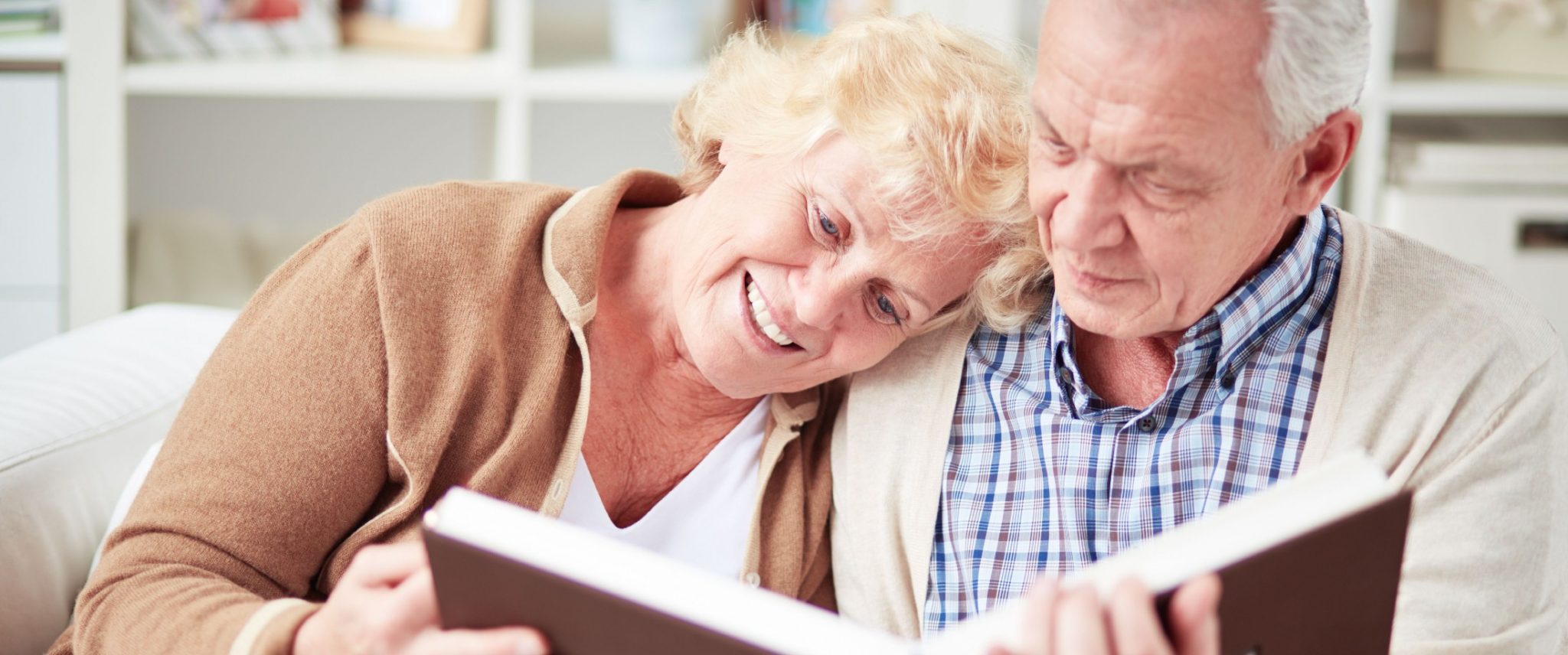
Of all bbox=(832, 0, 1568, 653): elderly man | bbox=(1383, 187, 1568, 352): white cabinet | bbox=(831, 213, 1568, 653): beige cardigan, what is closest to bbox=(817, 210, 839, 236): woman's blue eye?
bbox=(832, 0, 1568, 653): elderly man

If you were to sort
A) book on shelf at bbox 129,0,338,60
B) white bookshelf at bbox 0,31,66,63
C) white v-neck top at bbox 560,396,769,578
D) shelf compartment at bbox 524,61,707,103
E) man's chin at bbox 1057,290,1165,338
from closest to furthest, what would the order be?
man's chin at bbox 1057,290,1165,338 < white v-neck top at bbox 560,396,769,578 < white bookshelf at bbox 0,31,66,63 < book on shelf at bbox 129,0,338,60 < shelf compartment at bbox 524,61,707,103

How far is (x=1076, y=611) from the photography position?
Result: 81cm

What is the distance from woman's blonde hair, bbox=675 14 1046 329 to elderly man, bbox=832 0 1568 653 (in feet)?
0.27

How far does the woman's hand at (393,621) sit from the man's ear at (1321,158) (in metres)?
0.70

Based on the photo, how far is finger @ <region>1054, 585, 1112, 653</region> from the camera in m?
0.80

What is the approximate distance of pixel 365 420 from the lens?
4.08ft

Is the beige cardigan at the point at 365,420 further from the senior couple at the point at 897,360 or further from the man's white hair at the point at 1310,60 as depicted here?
the man's white hair at the point at 1310,60

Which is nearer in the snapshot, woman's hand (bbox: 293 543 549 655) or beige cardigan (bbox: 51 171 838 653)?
woman's hand (bbox: 293 543 549 655)

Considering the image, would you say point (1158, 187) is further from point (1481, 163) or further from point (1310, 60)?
point (1481, 163)

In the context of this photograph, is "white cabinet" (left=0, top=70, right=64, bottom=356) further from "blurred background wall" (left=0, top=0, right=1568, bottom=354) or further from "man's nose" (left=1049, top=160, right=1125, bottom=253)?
"man's nose" (left=1049, top=160, right=1125, bottom=253)

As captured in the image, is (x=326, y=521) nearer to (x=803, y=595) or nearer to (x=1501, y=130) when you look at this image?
(x=803, y=595)

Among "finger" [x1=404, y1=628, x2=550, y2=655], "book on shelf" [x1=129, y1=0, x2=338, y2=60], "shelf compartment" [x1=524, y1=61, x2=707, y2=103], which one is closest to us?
"finger" [x1=404, y1=628, x2=550, y2=655]

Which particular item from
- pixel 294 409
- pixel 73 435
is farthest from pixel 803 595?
pixel 73 435

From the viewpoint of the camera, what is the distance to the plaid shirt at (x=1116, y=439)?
4.05ft
